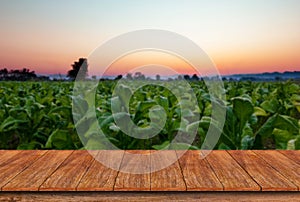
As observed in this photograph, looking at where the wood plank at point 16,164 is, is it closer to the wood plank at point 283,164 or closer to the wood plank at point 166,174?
the wood plank at point 166,174

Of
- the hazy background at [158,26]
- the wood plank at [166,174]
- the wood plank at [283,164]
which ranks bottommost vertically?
the wood plank at [166,174]

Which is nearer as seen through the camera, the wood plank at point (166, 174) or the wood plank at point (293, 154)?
the wood plank at point (166, 174)

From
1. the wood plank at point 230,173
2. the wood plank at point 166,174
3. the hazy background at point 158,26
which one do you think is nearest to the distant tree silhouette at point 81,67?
the hazy background at point 158,26

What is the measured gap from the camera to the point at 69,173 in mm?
1640

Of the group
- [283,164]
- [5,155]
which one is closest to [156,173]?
[283,164]

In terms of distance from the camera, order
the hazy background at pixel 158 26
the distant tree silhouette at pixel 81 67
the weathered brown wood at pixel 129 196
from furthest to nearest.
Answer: the hazy background at pixel 158 26
the distant tree silhouette at pixel 81 67
the weathered brown wood at pixel 129 196

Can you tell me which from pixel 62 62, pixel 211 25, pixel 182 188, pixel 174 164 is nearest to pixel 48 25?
pixel 62 62

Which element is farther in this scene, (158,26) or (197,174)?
(158,26)

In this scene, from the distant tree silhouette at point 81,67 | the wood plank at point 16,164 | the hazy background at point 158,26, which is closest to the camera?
the wood plank at point 16,164

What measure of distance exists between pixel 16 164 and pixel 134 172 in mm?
618

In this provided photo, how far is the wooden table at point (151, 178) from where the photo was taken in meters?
1.45

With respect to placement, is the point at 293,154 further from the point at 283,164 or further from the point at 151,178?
the point at 151,178

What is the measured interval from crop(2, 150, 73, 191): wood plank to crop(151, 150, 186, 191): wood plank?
0.48 metres

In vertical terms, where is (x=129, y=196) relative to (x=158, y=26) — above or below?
below
